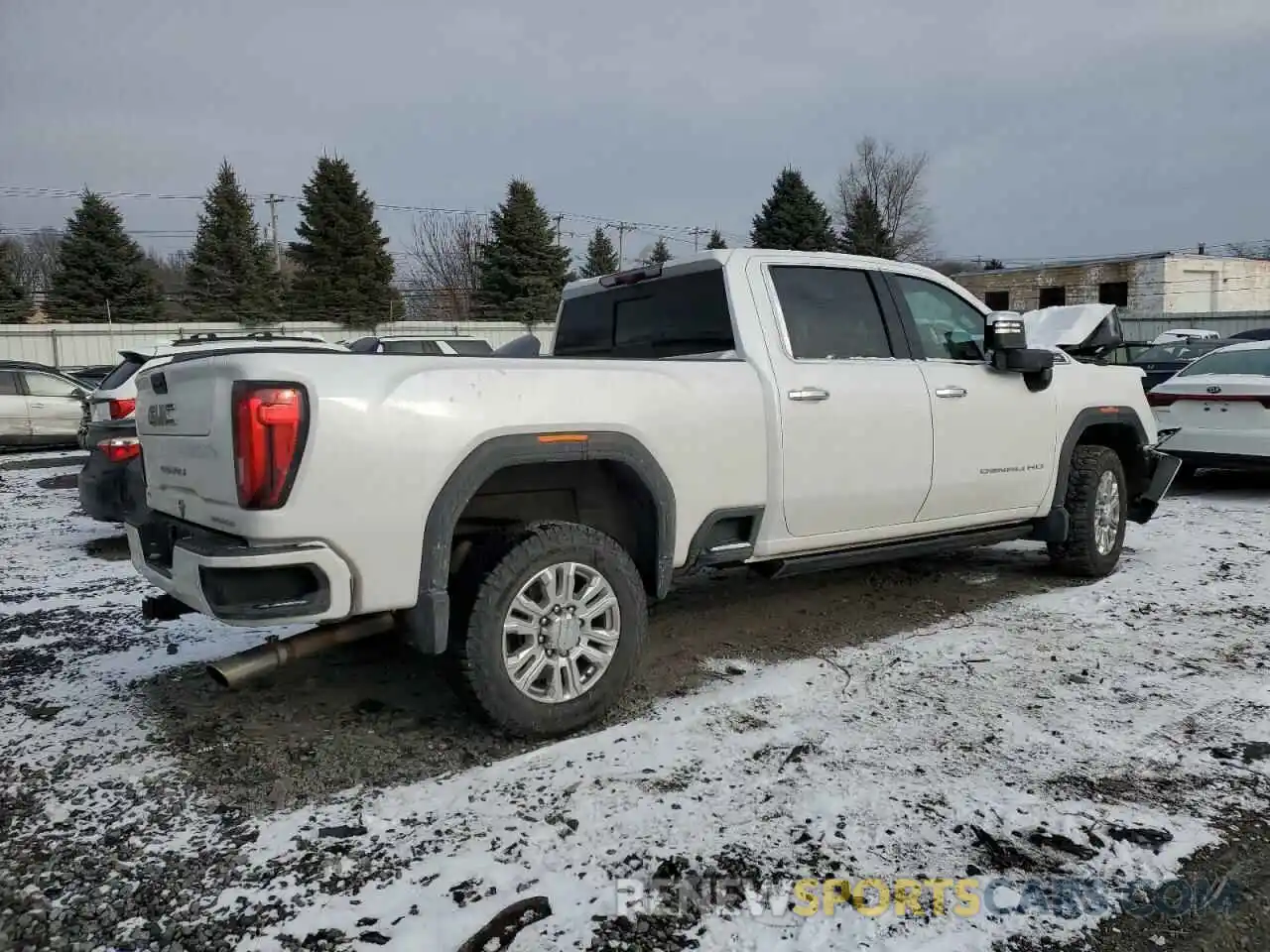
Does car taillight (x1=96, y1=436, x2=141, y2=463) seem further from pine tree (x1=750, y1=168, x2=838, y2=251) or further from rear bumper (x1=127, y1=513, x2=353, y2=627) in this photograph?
pine tree (x1=750, y1=168, x2=838, y2=251)

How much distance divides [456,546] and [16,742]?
1864 mm

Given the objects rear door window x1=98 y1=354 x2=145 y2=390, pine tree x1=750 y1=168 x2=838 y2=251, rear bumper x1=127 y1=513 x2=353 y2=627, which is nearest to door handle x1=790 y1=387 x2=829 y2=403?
rear bumper x1=127 y1=513 x2=353 y2=627

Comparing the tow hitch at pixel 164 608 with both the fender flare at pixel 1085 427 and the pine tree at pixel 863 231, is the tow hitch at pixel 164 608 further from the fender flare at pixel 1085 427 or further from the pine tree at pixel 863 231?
the pine tree at pixel 863 231

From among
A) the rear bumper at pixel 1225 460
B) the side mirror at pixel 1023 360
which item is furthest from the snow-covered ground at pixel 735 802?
the rear bumper at pixel 1225 460

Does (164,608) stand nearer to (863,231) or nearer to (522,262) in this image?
(522,262)

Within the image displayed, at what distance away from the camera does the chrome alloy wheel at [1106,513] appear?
578 cm

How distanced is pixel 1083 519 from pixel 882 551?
5.77 feet

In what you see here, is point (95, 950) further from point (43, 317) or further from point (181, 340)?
point (43, 317)

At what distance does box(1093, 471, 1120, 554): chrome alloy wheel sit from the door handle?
2.45m

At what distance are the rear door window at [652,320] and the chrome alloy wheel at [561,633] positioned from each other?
3.54 feet

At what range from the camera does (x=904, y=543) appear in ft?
16.0

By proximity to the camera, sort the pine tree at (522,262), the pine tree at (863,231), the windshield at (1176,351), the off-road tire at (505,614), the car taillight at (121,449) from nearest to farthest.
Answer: the off-road tire at (505,614), the car taillight at (121,449), the windshield at (1176,351), the pine tree at (522,262), the pine tree at (863,231)

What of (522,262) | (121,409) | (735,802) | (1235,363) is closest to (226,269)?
(522,262)

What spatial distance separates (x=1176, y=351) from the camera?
621 inches
